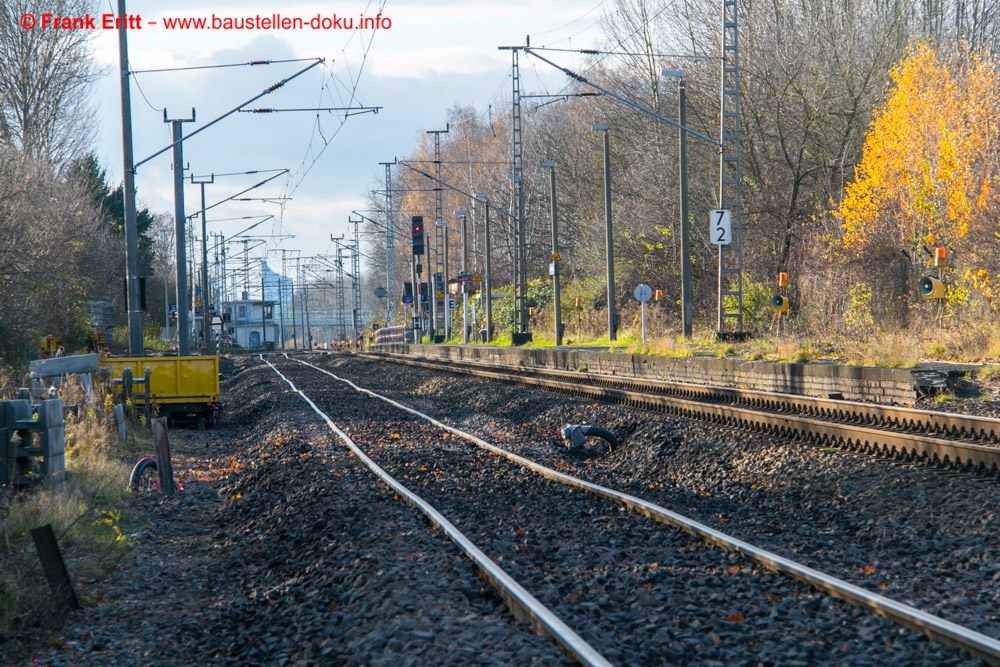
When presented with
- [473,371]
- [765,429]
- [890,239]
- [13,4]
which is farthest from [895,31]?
[13,4]

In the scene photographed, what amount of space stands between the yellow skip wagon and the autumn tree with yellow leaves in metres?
16.8

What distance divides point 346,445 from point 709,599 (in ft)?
31.8

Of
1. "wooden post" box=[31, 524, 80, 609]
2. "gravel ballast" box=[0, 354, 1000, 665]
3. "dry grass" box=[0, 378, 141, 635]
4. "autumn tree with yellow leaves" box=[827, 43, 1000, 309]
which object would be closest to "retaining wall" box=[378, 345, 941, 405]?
"gravel ballast" box=[0, 354, 1000, 665]

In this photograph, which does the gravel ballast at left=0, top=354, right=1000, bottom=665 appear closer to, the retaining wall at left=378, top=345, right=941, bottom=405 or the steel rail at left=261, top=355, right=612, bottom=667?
the steel rail at left=261, top=355, right=612, bottom=667

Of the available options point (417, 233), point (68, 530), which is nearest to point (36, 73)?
point (417, 233)

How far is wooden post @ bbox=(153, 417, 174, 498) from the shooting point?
40.6 ft

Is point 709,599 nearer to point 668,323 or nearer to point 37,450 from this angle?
point 37,450

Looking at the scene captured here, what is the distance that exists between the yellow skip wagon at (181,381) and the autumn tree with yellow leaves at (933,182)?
660 inches

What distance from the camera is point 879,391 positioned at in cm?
1605

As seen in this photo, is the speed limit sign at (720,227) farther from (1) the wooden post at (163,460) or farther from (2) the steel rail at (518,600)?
(2) the steel rail at (518,600)

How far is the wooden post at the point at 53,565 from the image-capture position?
740 centimetres

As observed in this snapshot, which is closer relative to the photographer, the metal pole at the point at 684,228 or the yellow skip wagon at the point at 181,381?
the yellow skip wagon at the point at 181,381

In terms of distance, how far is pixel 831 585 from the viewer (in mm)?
6355

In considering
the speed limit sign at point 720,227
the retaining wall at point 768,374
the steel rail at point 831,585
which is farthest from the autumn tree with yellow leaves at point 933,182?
the steel rail at point 831,585
